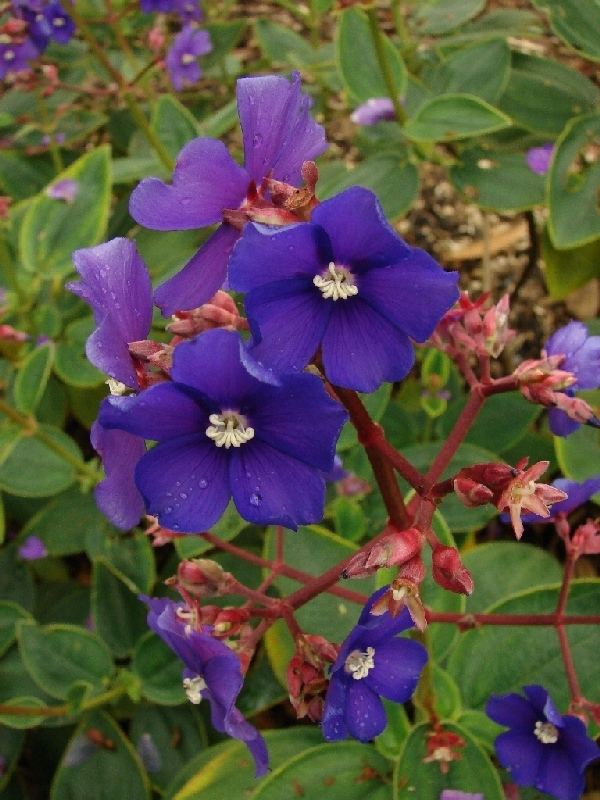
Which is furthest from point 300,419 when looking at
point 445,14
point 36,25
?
point 445,14

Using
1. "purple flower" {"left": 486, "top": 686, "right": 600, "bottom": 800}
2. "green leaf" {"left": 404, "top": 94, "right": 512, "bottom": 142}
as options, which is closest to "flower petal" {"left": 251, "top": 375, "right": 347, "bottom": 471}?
"purple flower" {"left": 486, "top": 686, "right": 600, "bottom": 800}

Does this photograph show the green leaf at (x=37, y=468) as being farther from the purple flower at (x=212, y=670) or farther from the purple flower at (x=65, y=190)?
the purple flower at (x=212, y=670)

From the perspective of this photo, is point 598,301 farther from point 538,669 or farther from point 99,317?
point 99,317

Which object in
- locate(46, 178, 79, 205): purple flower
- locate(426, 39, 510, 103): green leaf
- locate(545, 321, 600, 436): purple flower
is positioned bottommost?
locate(46, 178, 79, 205): purple flower

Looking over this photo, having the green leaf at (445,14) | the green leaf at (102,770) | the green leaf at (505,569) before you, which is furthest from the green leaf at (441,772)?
the green leaf at (445,14)

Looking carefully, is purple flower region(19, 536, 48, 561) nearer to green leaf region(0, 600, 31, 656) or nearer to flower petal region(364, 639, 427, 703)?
green leaf region(0, 600, 31, 656)
